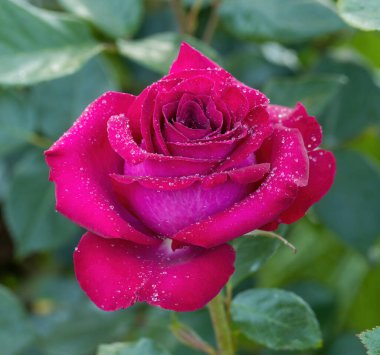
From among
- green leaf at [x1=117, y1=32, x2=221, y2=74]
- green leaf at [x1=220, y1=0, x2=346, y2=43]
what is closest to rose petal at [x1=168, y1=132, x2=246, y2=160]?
green leaf at [x1=117, y1=32, x2=221, y2=74]

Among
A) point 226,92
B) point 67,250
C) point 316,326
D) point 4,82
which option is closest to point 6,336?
point 67,250

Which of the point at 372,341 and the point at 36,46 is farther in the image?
the point at 36,46

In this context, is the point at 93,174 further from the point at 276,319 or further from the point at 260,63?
the point at 260,63

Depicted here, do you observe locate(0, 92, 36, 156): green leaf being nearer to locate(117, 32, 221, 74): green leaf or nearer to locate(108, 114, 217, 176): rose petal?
locate(117, 32, 221, 74): green leaf

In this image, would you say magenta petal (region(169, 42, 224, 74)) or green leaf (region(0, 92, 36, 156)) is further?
green leaf (region(0, 92, 36, 156))

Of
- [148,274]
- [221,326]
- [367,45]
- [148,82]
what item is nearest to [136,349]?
[221,326]
